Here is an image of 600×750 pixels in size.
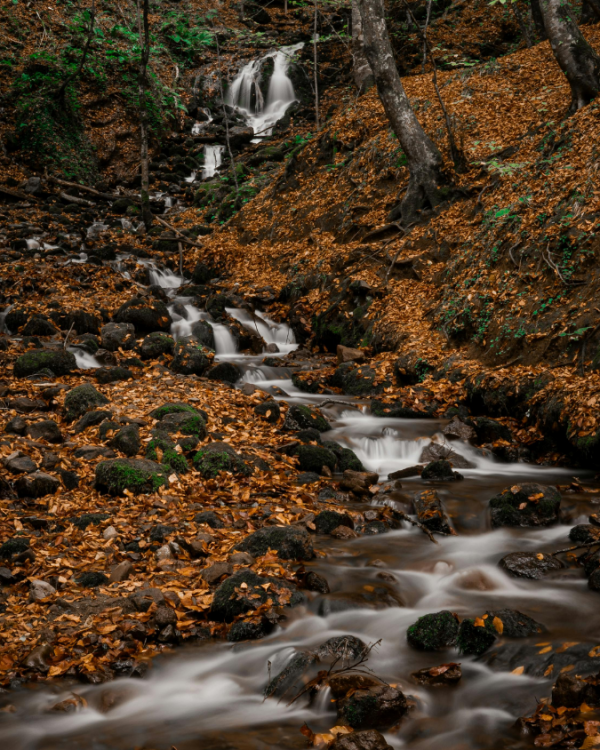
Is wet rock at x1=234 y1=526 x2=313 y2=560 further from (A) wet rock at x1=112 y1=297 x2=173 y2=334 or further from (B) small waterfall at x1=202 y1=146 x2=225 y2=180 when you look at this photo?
(B) small waterfall at x1=202 y1=146 x2=225 y2=180

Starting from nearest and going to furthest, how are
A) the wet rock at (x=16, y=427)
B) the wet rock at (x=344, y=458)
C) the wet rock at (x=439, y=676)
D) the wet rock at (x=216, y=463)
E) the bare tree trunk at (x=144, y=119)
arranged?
the wet rock at (x=439, y=676) < the wet rock at (x=216, y=463) < the wet rock at (x=16, y=427) < the wet rock at (x=344, y=458) < the bare tree trunk at (x=144, y=119)

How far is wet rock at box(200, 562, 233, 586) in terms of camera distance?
15.7ft

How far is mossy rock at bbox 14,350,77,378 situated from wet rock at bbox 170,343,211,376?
1838mm

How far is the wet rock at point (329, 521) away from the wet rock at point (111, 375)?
5.15m

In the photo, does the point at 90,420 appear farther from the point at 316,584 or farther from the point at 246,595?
the point at 316,584

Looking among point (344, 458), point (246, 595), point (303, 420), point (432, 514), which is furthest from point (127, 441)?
point (432, 514)

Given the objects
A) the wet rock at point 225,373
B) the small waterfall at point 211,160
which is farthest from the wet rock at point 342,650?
the small waterfall at point 211,160

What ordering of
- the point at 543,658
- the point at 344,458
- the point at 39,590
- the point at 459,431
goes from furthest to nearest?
the point at 459,431 → the point at 344,458 → the point at 39,590 → the point at 543,658

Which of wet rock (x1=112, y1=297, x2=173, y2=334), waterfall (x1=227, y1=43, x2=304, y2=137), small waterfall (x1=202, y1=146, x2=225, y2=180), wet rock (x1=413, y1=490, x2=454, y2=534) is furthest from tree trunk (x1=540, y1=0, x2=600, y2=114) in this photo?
waterfall (x1=227, y1=43, x2=304, y2=137)

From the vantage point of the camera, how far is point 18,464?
20.7 ft

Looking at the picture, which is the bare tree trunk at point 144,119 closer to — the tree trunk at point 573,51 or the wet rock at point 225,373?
the wet rock at point 225,373

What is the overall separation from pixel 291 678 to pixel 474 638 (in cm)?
132

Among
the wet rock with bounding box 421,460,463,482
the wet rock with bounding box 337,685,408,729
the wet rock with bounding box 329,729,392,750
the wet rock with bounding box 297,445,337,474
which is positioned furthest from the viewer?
the wet rock with bounding box 297,445,337,474

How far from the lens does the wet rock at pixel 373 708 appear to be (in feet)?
10.9
